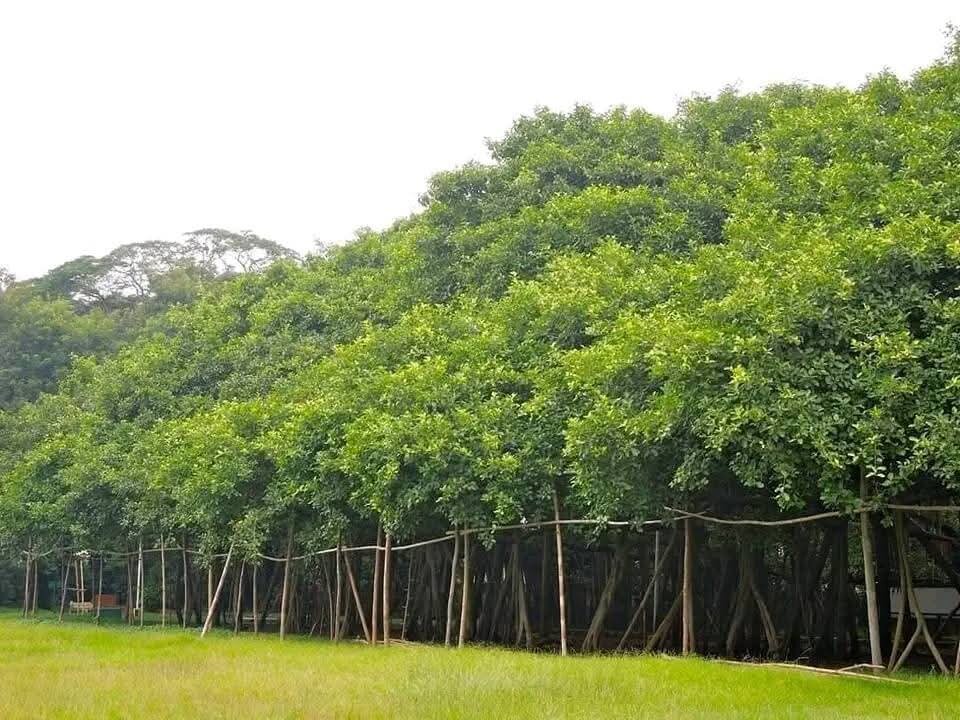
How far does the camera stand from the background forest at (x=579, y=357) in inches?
458

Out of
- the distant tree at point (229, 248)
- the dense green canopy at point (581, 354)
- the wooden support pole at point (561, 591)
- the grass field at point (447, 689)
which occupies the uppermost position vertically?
the distant tree at point (229, 248)

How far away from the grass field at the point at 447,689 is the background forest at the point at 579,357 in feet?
6.67

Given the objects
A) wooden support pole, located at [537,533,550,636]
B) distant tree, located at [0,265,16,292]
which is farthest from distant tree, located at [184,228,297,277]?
wooden support pole, located at [537,533,550,636]

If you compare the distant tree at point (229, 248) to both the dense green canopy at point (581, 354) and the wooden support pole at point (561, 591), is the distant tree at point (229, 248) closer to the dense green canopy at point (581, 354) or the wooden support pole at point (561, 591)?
the dense green canopy at point (581, 354)

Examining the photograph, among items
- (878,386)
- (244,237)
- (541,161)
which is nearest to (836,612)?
Result: (878,386)

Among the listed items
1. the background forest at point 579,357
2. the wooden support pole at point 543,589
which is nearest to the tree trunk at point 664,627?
the background forest at point 579,357

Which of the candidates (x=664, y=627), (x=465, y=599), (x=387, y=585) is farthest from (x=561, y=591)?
(x=387, y=585)

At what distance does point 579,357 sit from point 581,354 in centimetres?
6

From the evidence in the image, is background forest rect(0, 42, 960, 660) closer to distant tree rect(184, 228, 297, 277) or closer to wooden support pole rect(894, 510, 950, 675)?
wooden support pole rect(894, 510, 950, 675)

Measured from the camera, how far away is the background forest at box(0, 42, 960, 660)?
38.2 ft

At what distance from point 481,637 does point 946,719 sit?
1256 centimetres

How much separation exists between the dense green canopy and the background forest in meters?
0.05

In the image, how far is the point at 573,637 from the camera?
67.6ft

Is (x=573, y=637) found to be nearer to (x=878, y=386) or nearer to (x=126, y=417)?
(x=878, y=386)
